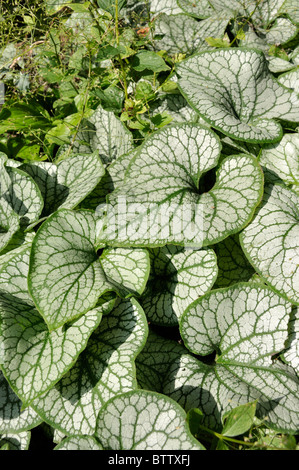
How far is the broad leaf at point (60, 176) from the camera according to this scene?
1869 millimetres

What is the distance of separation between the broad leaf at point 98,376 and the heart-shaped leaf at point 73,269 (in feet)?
0.47

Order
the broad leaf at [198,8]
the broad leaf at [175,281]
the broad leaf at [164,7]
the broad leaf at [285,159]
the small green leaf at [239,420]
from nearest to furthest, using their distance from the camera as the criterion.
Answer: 1. the small green leaf at [239,420]
2. the broad leaf at [175,281]
3. the broad leaf at [285,159]
4. the broad leaf at [198,8]
5. the broad leaf at [164,7]

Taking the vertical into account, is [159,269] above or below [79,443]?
above

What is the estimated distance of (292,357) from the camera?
1.54 m

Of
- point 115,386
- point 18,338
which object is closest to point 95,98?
point 18,338

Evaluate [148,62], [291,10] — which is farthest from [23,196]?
[291,10]

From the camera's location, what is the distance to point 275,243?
1.57 m

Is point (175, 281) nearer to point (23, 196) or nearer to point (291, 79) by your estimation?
point (23, 196)

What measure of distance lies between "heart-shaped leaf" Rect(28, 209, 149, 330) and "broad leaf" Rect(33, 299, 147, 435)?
0.47 feet

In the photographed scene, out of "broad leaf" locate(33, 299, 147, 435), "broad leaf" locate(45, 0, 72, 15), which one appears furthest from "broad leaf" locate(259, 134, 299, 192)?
"broad leaf" locate(45, 0, 72, 15)

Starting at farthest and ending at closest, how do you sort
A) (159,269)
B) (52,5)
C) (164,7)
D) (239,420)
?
(164,7)
(52,5)
(159,269)
(239,420)

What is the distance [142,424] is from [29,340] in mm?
519

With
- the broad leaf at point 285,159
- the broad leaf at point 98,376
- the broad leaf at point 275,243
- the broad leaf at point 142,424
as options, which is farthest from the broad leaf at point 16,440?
the broad leaf at point 285,159

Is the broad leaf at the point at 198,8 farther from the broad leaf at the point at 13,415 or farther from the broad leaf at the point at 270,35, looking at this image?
the broad leaf at the point at 13,415
